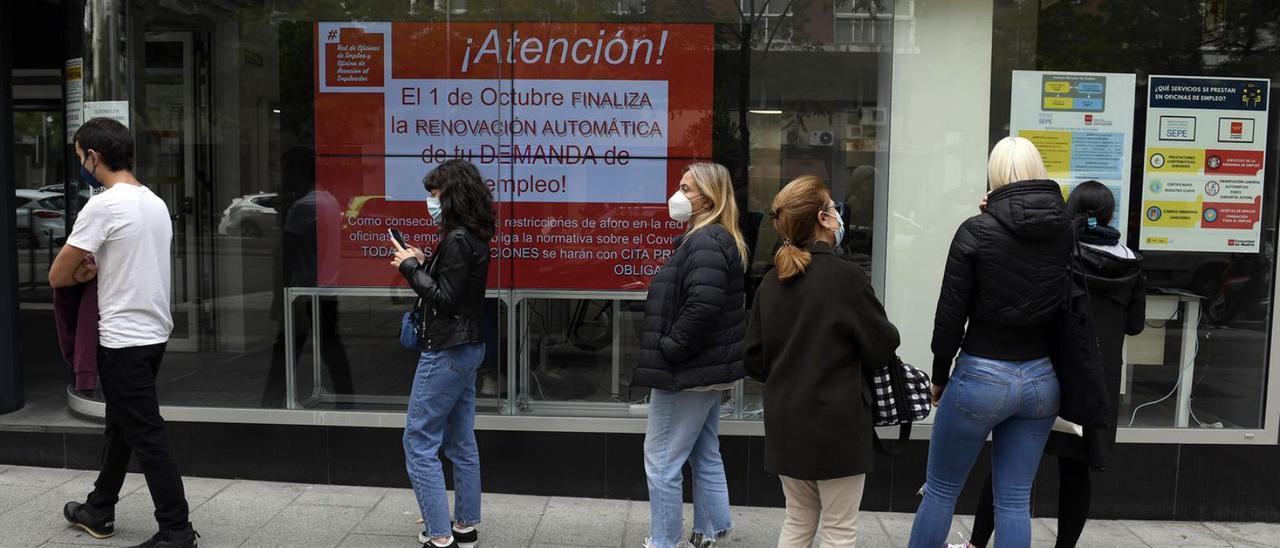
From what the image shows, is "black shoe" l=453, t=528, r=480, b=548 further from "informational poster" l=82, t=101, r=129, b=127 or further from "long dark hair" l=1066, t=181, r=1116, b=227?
"informational poster" l=82, t=101, r=129, b=127

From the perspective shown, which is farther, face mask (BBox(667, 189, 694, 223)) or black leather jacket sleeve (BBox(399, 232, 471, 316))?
face mask (BBox(667, 189, 694, 223))

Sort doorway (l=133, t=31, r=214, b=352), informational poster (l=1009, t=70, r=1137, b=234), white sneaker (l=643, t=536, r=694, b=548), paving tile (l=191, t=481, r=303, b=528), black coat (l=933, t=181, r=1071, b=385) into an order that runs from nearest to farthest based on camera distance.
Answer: black coat (l=933, t=181, r=1071, b=385)
white sneaker (l=643, t=536, r=694, b=548)
paving tile (l=191, t=481, r=303, b=528)
informational poster (l=1009, t=70, r=1137, b=234)
doorway (l=133, t=31, r=214, b=352)

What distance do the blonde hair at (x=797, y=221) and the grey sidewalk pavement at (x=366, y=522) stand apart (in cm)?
190

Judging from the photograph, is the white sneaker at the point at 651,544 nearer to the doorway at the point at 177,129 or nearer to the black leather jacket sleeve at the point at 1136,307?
the black leather jacket sleeve at the point at 1136,307

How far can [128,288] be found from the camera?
4031 mm

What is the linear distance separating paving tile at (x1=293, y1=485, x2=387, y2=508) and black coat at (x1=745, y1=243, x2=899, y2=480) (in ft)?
8.87

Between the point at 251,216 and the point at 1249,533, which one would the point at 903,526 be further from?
the point at 251,216

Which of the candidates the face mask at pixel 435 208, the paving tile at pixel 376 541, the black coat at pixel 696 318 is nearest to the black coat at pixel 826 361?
the black coat at pixel 696 318

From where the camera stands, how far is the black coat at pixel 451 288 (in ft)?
13.0

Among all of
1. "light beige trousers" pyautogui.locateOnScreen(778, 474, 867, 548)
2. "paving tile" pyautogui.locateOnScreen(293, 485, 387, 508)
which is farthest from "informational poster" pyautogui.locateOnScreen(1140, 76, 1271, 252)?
"paving tile" pyautogui.locateOnScreen(293, 485, 387, 508)

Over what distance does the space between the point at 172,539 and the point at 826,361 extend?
9.54ft

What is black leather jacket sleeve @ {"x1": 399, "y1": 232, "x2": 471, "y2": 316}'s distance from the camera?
3.94 meters

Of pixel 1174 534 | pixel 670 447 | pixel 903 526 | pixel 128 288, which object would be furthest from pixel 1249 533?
pixel 128 288

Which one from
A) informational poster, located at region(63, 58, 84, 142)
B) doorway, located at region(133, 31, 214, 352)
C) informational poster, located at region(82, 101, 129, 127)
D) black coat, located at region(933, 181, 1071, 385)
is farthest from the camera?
doorway, located at region(133, 31, 214, 352)
